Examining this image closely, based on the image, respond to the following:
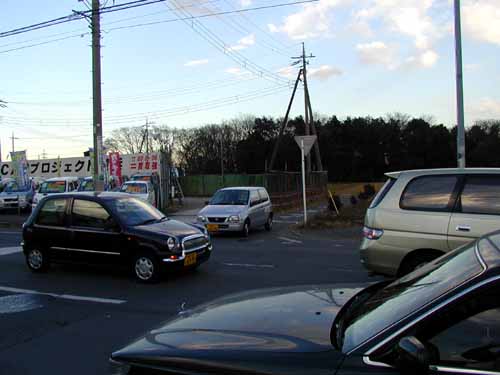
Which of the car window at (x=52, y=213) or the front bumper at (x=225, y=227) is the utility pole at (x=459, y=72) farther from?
the car window at (x=52, y=213)

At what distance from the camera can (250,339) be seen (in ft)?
8.32

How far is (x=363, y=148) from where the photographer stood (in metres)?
80.3

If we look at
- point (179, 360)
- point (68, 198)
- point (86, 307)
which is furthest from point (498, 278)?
point (68, 198)

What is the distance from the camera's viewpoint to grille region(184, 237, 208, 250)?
8.39m

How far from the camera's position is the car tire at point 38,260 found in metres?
9.27

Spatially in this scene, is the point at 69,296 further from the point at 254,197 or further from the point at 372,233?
the point at 254,197

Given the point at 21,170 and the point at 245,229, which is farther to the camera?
the point at 21,170

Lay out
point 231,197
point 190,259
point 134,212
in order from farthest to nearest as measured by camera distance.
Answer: point 231,197
point 134,212
point 190,259

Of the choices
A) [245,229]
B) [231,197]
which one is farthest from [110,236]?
[231,197]

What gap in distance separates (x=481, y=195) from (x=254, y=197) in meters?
11.1

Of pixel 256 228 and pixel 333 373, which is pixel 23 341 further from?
pixel 256 228

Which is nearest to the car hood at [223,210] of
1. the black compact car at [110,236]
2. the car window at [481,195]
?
the black compact car at [110,236]

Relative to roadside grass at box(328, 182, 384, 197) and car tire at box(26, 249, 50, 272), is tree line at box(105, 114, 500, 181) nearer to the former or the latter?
roadside grass at box(328, 182, 384, 197)

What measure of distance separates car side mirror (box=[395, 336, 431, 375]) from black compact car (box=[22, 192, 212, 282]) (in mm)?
6304
